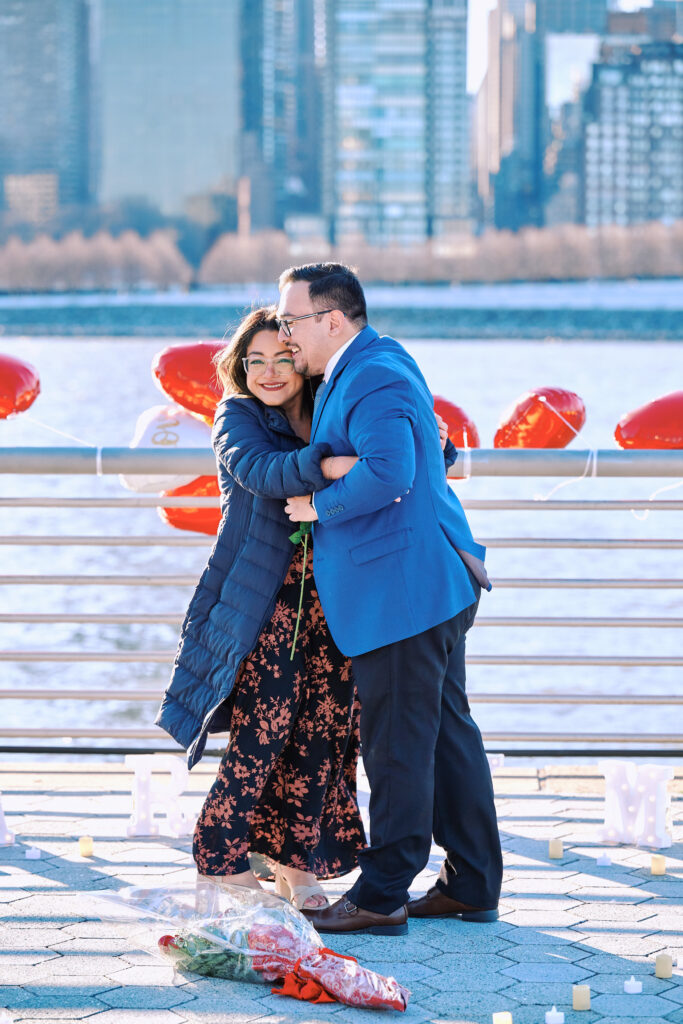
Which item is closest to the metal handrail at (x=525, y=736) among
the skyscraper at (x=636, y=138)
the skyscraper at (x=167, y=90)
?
the skyscraper at (x=167, y=90)

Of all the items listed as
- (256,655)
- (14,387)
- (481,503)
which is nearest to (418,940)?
(256,655)

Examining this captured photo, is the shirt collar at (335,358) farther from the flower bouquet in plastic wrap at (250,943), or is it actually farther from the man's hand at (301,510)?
the flower bouquet in plastic wrap at (250,943)

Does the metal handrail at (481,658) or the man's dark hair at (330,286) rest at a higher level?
the man's dark hair at (330,286)

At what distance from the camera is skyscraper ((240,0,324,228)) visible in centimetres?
12719

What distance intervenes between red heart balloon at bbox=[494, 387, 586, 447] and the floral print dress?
146cm

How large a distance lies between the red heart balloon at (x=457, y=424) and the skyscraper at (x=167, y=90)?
116 metres

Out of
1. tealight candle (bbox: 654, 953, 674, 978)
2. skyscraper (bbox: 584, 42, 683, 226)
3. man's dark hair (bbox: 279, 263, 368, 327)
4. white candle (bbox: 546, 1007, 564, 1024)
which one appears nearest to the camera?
white candle (bbox: 546, 1007, 564, 1024)

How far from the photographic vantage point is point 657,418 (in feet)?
14.5

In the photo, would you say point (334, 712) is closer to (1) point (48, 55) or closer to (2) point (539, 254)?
(2) point (539, 254)

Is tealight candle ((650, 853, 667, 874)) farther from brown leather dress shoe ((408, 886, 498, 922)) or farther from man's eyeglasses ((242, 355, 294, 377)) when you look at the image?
man's eyeglasses ((242, 355, 294, 377))

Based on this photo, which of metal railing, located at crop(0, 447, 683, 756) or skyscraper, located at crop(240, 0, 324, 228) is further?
skyscraper, located at crop(240, 0, 324, 228)

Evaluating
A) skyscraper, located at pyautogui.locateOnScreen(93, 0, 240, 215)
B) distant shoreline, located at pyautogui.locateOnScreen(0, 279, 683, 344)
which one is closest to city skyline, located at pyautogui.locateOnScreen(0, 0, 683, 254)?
skyscraper, located at pyautogui.locateOnScreen(93, 0, 240, 215)

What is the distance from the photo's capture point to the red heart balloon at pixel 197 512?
4.31m

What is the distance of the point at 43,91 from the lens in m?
132
